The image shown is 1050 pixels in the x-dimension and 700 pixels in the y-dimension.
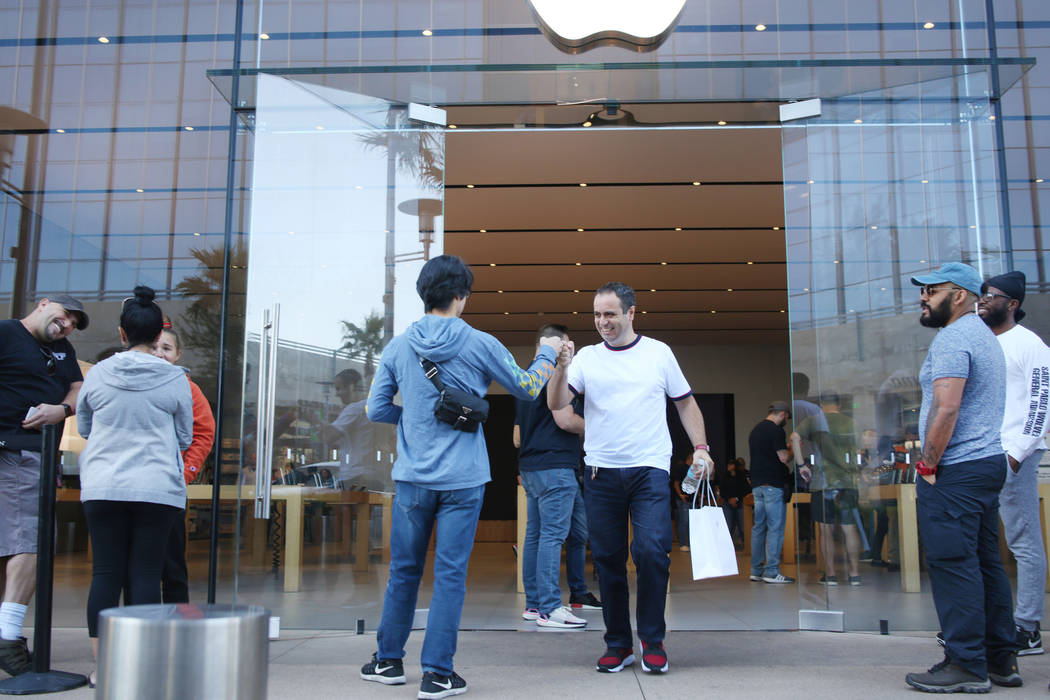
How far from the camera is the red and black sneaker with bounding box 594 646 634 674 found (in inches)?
134

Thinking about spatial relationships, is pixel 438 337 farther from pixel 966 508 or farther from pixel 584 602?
pixel 584 602

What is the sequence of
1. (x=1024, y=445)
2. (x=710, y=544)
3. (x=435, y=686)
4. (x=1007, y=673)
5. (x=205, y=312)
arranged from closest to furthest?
(x=435, y=686)
(x=1007, y=673)
(x=710, y=544)
(x=1024, y=445)
(x=205, y=312)

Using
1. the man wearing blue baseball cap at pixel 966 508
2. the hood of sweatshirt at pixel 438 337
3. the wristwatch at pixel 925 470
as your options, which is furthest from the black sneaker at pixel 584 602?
the hood of sweatshirt at pixel 438 337

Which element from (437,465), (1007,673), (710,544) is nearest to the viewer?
(437,465)

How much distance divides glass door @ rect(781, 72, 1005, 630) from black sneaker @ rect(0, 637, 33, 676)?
139 inches

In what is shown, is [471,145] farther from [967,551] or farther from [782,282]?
[782,282]

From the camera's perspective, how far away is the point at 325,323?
4.74 m

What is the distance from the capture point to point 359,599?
459 centimetres

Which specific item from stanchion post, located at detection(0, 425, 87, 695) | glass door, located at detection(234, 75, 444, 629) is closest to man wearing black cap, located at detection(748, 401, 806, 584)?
glass door, located at detection(234, 75, 444, 629)

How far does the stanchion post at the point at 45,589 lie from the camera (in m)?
3.12

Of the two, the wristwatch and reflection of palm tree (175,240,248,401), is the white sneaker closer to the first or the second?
the wristwatch

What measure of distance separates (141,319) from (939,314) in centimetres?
298

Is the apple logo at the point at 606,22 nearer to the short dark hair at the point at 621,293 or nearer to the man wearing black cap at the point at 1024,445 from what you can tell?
the short dark hair at the point at 621,293

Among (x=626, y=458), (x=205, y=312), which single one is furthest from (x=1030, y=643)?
(x=205, y=312)
